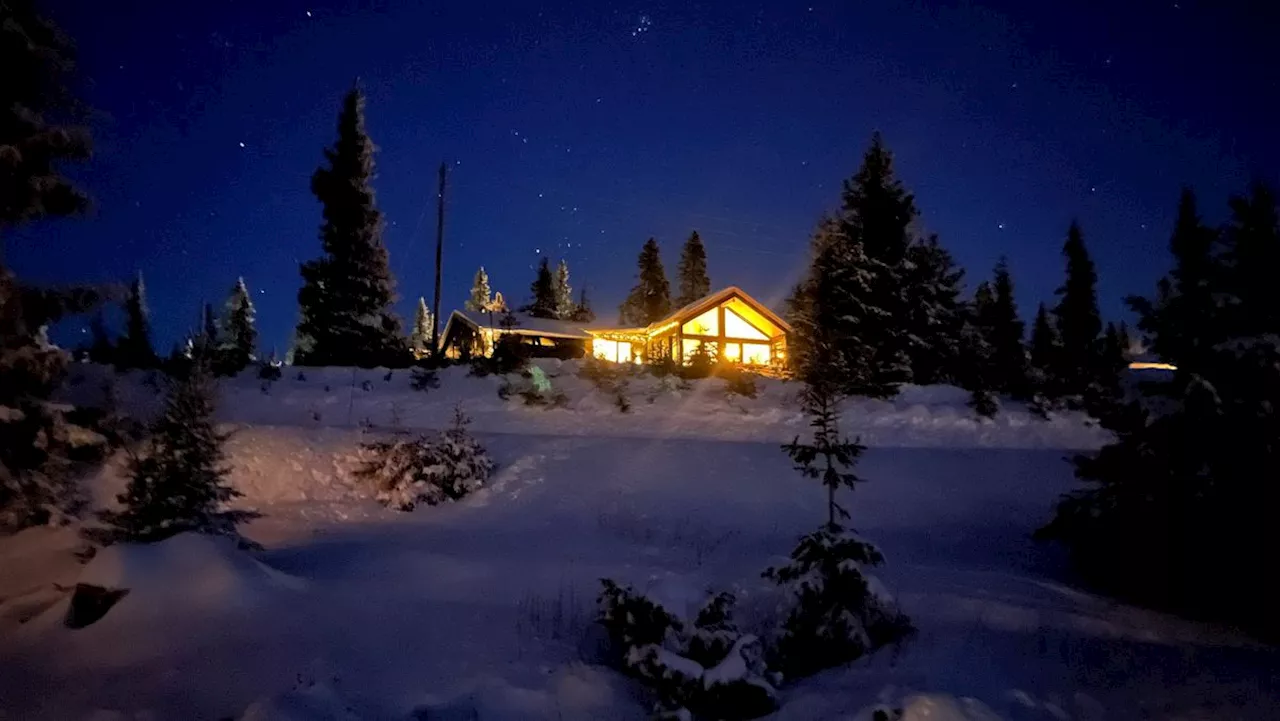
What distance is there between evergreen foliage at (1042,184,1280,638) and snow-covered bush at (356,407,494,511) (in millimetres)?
9640

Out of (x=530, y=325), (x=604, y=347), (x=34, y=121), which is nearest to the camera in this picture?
(x=34, y=121)

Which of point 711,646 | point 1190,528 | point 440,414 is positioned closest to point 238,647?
point 711,646

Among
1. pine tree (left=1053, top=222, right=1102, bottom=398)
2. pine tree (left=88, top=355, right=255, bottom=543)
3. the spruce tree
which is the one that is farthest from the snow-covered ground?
pine tree (left=1053, top=222, right=1102, bottom=398)

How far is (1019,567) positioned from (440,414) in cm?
1394

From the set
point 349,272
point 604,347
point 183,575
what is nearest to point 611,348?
point 604,347

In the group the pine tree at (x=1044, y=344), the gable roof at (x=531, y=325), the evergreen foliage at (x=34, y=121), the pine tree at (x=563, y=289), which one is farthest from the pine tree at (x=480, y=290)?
the evergreen foliage at (x=34, y=121)

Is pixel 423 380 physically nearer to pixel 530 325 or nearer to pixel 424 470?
pixel 424 470

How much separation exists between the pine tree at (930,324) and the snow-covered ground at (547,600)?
11764 millimetres

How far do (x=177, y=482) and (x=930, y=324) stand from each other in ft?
90.0

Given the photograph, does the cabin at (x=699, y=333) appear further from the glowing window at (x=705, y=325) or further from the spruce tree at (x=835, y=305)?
the spruce tree at (x=835, y=305)

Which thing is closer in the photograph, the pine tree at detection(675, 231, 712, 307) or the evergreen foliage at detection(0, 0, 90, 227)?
the evergreen foliage at detection(0, 0, 90, 227)

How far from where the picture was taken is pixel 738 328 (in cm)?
4038

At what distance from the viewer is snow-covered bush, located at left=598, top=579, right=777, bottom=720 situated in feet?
19.1

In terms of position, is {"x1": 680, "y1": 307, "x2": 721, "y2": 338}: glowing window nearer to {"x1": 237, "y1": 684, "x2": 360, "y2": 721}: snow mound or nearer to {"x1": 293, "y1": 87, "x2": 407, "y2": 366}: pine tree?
{"x1": 293, "y1": 87, "x2": 407, "y2": 366}: pine tree
